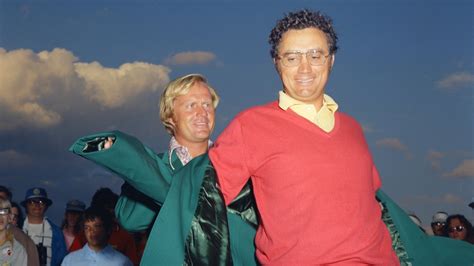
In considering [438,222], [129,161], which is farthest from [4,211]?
[438,222]

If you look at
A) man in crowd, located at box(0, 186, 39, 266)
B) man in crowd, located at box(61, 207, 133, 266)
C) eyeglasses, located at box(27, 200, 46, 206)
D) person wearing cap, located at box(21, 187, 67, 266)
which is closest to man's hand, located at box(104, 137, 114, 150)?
man in crowd, located at box(61, 207, 133, 266)

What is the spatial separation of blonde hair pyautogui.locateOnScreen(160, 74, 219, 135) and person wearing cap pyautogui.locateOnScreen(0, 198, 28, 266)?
115 inches

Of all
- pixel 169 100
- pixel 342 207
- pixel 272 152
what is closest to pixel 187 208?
pixel 272 152

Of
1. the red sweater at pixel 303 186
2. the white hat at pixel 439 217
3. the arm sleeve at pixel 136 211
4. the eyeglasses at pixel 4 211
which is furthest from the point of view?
the white hat at pixel 439 217

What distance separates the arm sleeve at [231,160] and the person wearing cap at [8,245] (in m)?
4.29

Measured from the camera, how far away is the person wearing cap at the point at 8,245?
6603mm

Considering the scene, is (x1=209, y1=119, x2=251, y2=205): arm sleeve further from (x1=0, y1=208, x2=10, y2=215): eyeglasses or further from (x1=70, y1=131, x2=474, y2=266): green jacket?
(x1=0, y1=208, x2=10, y2=215): eyeglasses

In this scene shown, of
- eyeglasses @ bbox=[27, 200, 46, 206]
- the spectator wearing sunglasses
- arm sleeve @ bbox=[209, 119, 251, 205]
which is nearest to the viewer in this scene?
arm sleeve @ bbox=[209, 119, 251, 205]

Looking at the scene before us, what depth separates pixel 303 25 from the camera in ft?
9.32

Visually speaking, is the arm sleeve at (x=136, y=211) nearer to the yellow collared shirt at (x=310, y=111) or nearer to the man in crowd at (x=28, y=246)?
the yellow collared shirt at (x=310, y=111)

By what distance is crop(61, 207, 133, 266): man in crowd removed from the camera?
21.1 ft

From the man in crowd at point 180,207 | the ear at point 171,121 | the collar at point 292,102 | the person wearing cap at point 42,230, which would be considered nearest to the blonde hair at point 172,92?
the ear at point 171,121

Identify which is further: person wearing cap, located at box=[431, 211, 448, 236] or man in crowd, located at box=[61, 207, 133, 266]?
person wearing cap, located at box=[431, 211, 448, 236]

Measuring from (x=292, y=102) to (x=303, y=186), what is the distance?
1.30 feet
